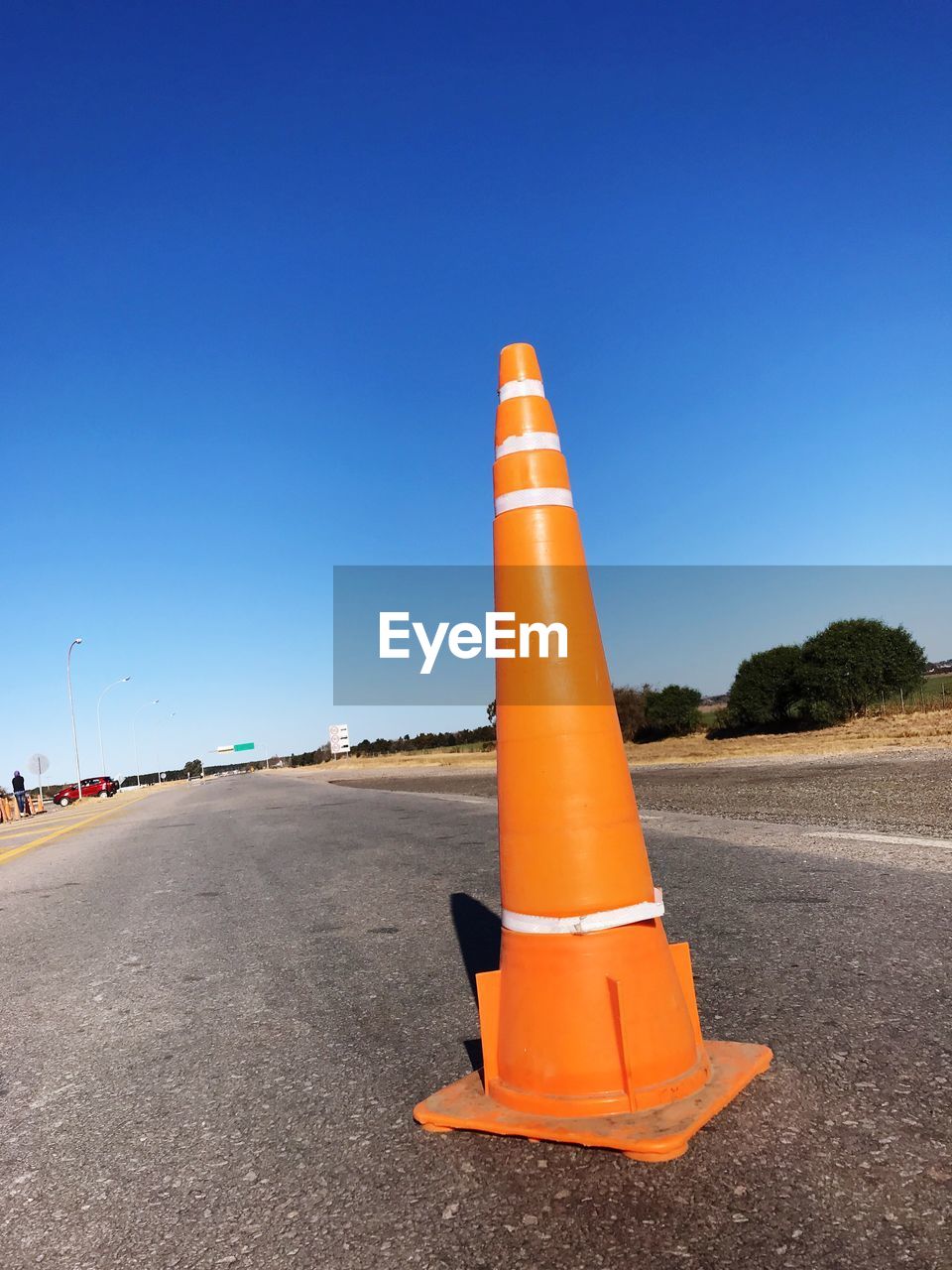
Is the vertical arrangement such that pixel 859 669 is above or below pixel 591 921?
above

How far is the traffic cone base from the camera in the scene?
2203 millimetres

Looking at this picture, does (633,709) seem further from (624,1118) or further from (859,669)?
(624,1118)

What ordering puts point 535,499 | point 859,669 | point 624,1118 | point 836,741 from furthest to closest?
1. point 859,669
2. point 836,741
3. point 535,499
4. point 624,1118

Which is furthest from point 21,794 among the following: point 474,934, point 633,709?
point 474,934

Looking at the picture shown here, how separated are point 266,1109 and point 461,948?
1.85 m

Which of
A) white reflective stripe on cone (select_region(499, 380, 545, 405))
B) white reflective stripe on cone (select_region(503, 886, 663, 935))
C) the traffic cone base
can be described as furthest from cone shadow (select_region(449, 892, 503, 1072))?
white reflective stripe on cone (select_region(499, 380, 545, 405))

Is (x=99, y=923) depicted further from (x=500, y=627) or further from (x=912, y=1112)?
(x=912, y=1112)

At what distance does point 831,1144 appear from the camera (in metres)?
2.16

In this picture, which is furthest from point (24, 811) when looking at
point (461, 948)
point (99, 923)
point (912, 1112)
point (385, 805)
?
point (912, 1112)

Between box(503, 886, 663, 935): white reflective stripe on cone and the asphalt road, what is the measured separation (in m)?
0.53

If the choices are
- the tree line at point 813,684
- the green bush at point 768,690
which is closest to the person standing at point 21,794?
the tree line at point 813,684

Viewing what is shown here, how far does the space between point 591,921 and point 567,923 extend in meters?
0.07

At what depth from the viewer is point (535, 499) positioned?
3.09 meters

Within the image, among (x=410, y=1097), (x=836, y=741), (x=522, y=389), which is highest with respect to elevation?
(x=522, y=389)
